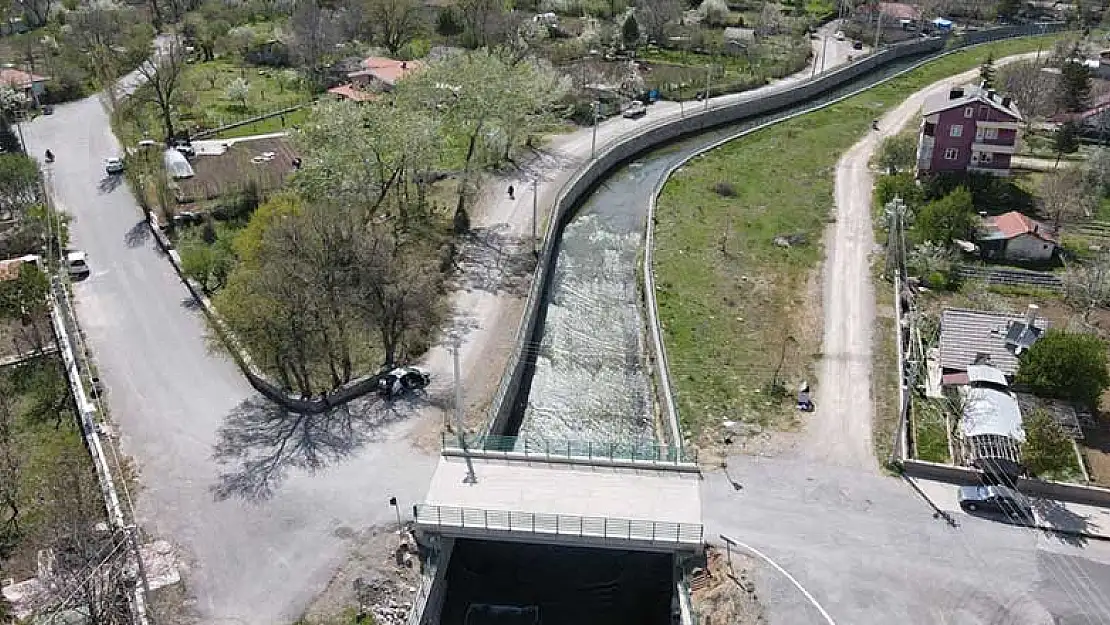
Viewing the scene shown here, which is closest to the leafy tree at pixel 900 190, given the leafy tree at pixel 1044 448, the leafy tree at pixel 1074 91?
the leafy tree at pixel 1074 91

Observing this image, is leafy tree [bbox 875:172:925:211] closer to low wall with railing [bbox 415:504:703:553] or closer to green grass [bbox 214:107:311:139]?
low wall with railing [bbox 415:504:703:553]

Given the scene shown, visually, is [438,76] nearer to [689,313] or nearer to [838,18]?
[689,313]

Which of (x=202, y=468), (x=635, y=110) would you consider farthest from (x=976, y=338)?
(x=635, y=110)

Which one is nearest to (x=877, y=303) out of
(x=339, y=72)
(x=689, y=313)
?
(x=689, y=313)

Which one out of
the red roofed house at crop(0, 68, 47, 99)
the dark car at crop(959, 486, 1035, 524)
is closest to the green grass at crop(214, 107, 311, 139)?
the red roofed house at crop(0, 68, 47, 99)

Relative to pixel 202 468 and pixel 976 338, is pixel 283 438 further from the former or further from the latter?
pixel 976 338

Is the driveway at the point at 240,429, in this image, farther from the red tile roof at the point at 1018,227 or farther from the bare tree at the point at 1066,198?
the bare tree at the point at 1066,198

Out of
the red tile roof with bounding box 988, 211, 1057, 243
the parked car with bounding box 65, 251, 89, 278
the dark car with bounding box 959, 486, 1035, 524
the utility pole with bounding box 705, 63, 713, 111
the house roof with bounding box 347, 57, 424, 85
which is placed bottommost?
the dark car with bounding box 959, 486, 1035, 524
